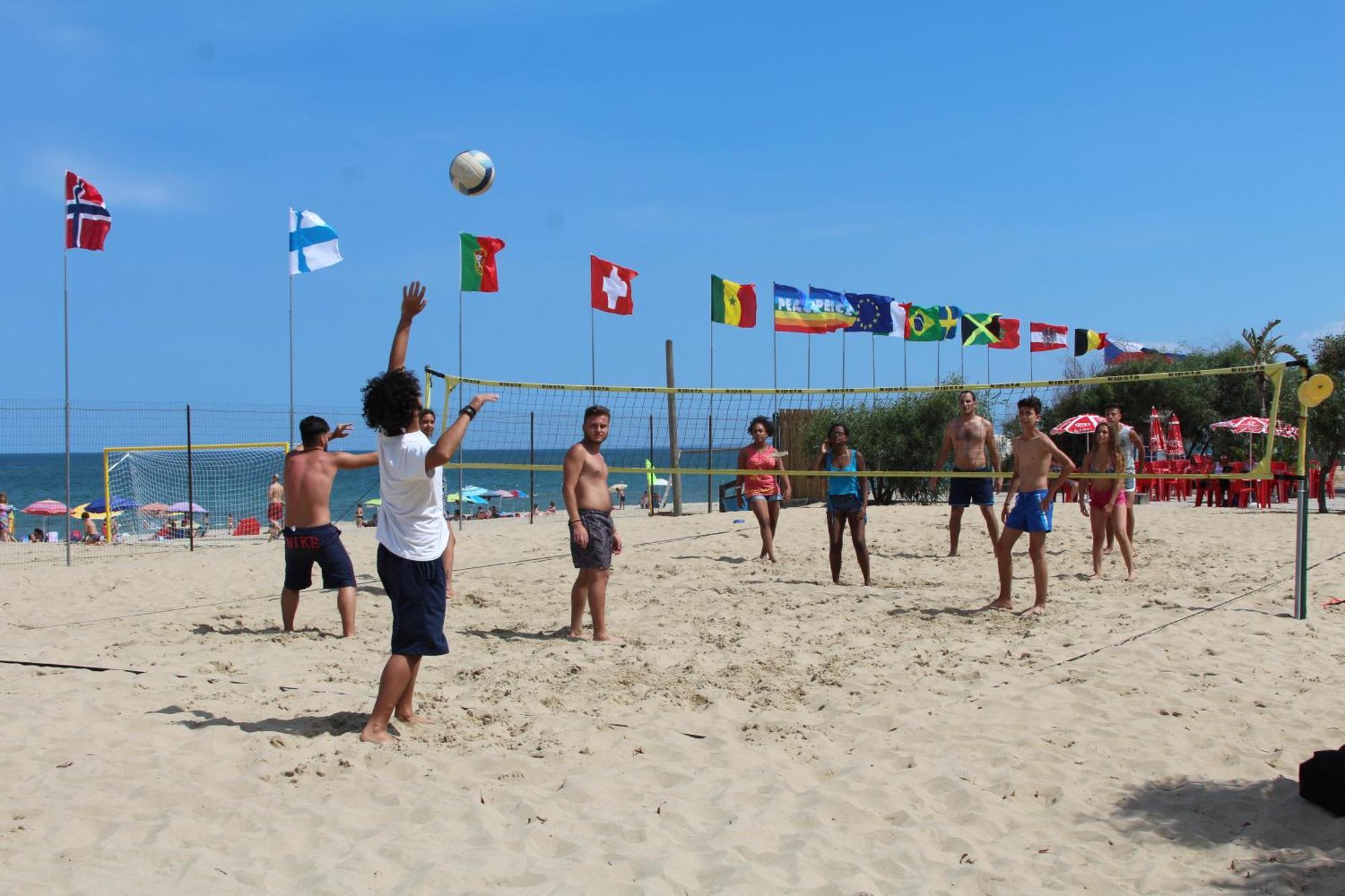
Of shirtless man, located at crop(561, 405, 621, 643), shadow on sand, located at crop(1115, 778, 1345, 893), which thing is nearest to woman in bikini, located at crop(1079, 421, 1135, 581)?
shirtless man, located at crop(561, 405, 621, 643)

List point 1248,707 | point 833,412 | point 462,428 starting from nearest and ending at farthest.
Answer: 1. point 462,428
2. point 1248,707
3. point 833,412

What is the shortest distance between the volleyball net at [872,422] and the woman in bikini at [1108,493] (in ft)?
1.64

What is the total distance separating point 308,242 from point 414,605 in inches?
362

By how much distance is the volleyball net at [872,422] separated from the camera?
8.22 metres

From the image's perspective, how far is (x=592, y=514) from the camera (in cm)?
574

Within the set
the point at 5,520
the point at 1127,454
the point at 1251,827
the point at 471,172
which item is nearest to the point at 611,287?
the point at 471,172

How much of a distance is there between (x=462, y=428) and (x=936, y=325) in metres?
19.5

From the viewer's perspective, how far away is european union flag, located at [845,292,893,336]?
2052cm

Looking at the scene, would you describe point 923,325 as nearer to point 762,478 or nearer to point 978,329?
point 978,329

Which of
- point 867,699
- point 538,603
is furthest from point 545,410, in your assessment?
point 867,699

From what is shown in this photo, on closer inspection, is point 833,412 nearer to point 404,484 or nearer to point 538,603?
point 538,603

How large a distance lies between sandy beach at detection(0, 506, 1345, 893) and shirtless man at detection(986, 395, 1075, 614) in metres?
0.29

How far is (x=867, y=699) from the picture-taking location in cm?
468

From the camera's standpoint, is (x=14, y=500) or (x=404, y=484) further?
(x=14, y=500)
